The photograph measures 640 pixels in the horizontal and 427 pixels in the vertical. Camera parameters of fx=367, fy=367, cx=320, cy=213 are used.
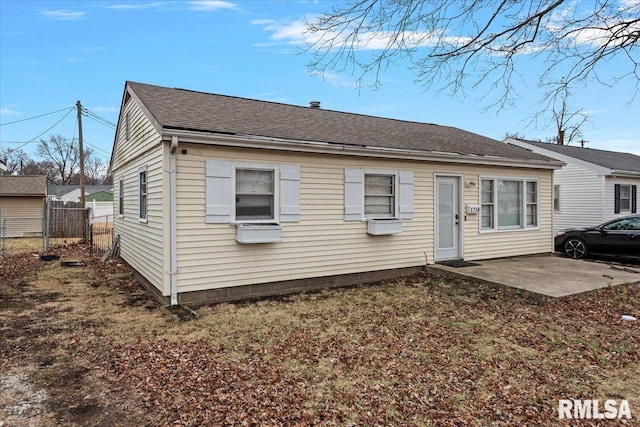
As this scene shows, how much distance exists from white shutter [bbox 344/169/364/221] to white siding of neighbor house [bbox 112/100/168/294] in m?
3.46

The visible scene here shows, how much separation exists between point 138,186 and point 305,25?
5.26 metres

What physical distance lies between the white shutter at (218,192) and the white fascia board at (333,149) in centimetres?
40

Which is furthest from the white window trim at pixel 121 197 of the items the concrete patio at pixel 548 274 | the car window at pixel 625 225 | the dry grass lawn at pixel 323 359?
the car window at pixel 625 225

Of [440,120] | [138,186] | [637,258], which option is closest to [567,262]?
[637,258]

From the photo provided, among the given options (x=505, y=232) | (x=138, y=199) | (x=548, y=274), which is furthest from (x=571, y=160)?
(x=138, y=199)

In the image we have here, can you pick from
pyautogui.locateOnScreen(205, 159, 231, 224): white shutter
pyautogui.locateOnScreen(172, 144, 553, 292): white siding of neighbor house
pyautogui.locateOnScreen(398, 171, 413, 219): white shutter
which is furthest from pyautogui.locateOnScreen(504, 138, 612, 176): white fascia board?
pyautogui.locateOnScreen(205, 159, 231, 224): white shutter

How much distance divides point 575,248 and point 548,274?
13.3ft

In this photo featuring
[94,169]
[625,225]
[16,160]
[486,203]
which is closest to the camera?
[486,203]

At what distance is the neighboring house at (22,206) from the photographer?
18.6 metres

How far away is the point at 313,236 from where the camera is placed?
23.8ft

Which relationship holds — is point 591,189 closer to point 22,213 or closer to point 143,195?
point 143,195

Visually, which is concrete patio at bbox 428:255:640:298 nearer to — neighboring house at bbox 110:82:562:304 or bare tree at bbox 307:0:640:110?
neighboring house at bbox 110:82:562:304

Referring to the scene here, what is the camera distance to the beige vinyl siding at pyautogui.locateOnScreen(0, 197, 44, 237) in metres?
18.7

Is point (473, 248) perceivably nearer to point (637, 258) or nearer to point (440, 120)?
point (637, 258)
